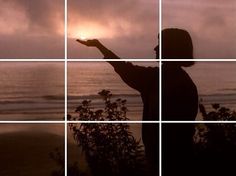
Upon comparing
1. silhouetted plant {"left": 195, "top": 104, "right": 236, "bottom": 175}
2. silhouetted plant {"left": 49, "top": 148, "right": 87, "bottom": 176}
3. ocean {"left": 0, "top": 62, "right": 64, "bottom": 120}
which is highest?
ocean {"left": 0, "top": 62, "right": 64, "bottom": 120}

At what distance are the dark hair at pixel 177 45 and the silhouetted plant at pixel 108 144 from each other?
1.75 feet

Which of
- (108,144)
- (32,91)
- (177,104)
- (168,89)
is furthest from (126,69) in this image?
(32,91)

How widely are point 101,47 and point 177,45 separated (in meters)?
0.55

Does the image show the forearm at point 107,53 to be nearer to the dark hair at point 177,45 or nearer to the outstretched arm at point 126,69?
the outstretched arm at point 126,69

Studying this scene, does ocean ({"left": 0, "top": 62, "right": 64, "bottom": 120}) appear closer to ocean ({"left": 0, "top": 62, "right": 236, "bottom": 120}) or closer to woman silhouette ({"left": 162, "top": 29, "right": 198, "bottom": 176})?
ocean ({"left": 0, "top": 62, "right": 236, "bottom": 120})

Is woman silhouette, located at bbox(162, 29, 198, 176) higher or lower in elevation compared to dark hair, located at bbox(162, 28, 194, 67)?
lower

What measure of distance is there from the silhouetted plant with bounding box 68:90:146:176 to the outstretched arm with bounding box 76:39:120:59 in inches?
14.9

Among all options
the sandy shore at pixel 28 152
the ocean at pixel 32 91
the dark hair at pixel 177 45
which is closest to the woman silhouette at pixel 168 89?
the dark hair at pixel 177 45

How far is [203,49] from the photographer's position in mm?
7039

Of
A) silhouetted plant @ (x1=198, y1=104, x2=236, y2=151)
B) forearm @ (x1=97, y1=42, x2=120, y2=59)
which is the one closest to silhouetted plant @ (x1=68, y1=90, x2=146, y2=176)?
forearm @ (x1=97, y1=42, x2=120, y2=59)

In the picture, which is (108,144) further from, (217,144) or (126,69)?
(217,144)

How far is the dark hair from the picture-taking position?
7051 millimetres

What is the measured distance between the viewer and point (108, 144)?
7.12 meters

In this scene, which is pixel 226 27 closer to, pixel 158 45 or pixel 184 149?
pixel 158 45
